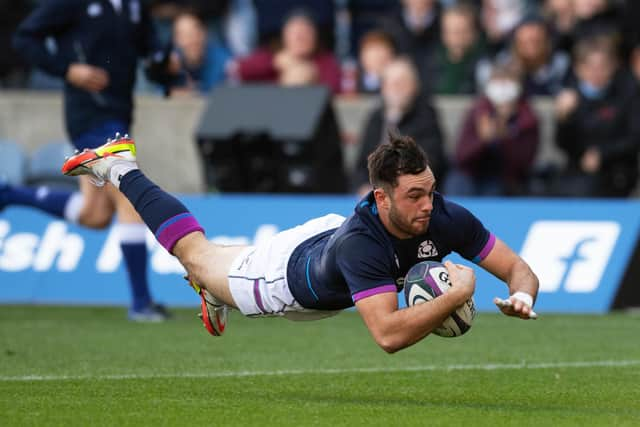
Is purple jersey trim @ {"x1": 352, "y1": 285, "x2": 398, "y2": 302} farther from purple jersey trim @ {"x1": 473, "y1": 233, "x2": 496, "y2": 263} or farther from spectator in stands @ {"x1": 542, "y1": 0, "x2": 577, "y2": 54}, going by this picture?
spectator in stands @ {"x1": 542, "y1": 0, "x2": 577, "y2": 54}

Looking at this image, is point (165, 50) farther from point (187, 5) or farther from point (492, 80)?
point (187, 5)

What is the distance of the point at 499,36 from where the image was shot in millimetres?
16438

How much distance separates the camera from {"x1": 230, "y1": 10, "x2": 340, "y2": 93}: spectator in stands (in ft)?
52.1

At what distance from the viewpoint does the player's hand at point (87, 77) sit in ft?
37.9

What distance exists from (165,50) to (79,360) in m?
3.68

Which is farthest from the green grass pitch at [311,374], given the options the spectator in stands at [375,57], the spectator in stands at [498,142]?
the spectator in stands at [375,57]

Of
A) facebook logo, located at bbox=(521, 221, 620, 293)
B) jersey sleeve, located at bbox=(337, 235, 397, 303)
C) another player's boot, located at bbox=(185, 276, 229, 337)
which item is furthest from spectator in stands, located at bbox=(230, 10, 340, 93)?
jersey sleeve, located at bbox=(337, 235, 397, 303)

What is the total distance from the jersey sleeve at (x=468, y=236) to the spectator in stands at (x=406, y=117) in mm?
6862

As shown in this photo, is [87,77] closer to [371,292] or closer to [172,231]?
[172,231]

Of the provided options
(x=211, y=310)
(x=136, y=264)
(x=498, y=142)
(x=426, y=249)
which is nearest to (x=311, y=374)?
(x=211, y=310)

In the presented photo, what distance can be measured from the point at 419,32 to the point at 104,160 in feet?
26.6

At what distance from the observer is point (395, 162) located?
7285 millimetres

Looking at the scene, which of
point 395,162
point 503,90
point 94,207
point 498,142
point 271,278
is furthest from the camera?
point 498,142

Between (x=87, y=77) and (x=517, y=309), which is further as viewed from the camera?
(x=87, y=77)
